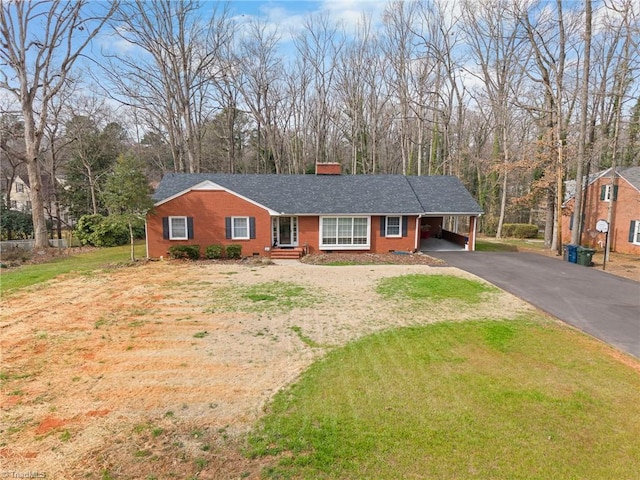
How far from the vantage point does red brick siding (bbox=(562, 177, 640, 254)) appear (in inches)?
897

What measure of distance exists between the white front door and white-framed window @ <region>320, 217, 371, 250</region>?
1.74 metres

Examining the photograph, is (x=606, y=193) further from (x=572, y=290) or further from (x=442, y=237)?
(x=572, y=290)

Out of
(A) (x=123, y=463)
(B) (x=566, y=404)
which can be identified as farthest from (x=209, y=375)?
(B) (x=566, y=404)

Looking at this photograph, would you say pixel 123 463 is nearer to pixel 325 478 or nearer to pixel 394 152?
pixel 325 478

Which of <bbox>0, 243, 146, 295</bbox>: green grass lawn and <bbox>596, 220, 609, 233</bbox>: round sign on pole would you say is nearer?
<bbox>0, 243, 146, 295</bbox>: green grass lawn

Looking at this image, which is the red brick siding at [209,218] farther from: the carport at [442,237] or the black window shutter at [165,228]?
the carport at [442,237]

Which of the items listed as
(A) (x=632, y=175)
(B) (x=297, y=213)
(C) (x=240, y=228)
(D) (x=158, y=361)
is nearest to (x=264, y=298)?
(D) (x=158, y=361)

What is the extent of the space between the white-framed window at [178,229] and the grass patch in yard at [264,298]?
7.51 metres

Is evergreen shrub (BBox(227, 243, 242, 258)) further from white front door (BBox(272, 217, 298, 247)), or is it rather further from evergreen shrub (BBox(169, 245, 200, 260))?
white front door (BBox(272, 217, 298, 247))

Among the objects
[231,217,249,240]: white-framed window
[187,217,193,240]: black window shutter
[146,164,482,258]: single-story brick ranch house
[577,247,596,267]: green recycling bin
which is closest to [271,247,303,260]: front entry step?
[146,164,482,258]: single-story brick ranch house

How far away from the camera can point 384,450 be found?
16.3 feet

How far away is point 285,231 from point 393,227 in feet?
21.1

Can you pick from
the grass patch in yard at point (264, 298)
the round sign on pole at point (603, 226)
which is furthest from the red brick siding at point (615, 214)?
the grass patch in yard at point (264, 298)

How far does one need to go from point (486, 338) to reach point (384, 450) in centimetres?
513
